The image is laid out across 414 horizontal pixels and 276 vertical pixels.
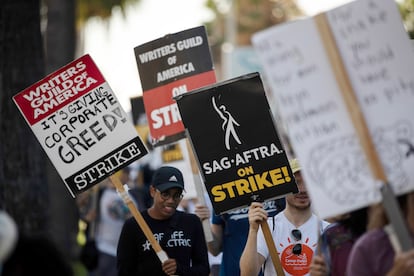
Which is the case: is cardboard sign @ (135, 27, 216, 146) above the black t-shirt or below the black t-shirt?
above

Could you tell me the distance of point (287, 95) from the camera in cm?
625

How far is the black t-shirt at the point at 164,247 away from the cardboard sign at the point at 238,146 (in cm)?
42

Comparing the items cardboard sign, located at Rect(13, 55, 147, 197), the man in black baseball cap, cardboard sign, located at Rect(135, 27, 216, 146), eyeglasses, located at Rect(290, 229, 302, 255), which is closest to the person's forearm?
eyeglasses, located at Rect(290, 229, 302, 255)

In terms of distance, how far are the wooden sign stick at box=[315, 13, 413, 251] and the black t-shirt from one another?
8.27ft

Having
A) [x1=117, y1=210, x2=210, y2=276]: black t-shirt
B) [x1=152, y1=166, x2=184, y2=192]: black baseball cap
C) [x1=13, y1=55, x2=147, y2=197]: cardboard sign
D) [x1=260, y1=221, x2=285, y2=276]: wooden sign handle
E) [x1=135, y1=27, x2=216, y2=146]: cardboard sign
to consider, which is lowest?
[x1=260, y1=221, x2=285, y2=276]: wooden sign handle

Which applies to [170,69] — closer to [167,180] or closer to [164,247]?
[167,180]

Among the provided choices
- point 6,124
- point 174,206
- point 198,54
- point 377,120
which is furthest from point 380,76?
point 6,124

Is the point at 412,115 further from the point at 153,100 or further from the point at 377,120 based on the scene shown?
the point at 153,100

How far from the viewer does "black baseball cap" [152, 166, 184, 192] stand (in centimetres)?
858

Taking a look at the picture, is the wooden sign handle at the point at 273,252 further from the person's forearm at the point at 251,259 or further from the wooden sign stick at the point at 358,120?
the wooden sign stick at the point at 358,120

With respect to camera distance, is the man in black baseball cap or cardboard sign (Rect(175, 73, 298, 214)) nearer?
cardboard sign (Rect(175, 73, 298, 214))

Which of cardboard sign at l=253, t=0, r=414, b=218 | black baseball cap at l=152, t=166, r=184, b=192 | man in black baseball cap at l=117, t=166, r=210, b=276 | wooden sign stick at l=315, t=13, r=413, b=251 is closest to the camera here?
wooden sign stick at l=315, t=13, r=413, b=251

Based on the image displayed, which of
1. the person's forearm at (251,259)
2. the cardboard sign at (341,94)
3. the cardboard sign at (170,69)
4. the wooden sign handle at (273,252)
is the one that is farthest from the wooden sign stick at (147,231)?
the cardboard sign at (341,94)

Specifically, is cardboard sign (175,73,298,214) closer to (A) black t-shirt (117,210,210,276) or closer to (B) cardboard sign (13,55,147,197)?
(A) black t-shirt (117,210,210,276)
